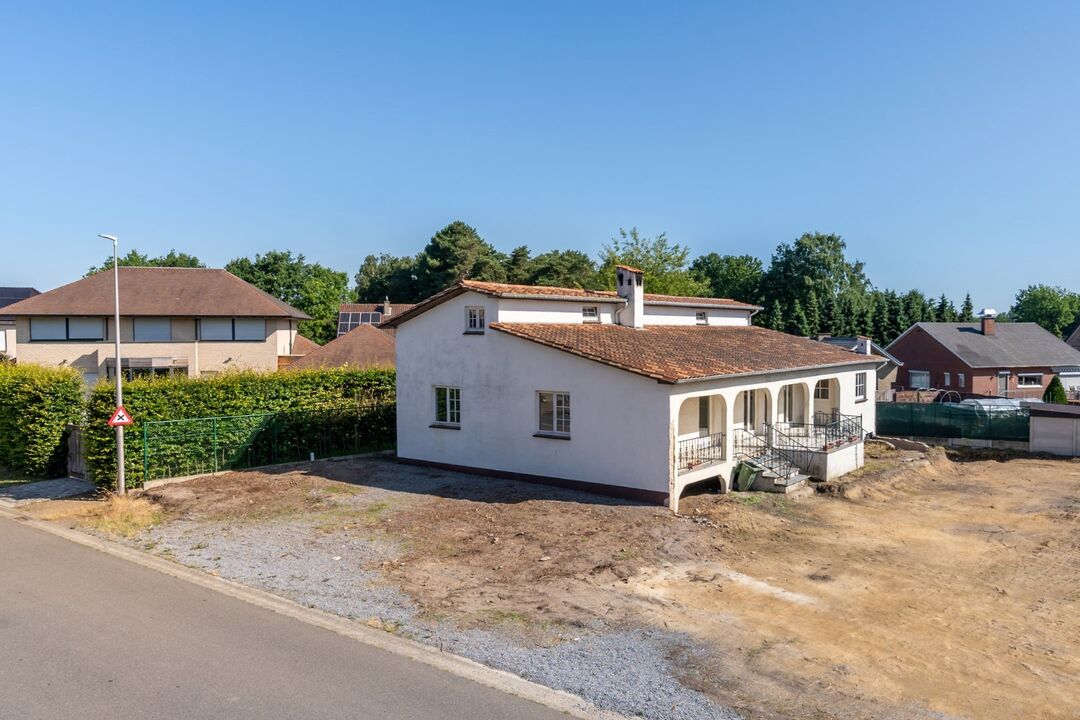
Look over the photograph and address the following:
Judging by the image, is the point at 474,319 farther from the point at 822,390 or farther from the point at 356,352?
the point at 822,390

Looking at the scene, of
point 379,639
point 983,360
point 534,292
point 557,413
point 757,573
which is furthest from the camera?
point 983,360

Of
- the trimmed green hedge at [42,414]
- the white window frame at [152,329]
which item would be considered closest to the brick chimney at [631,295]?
the trimmed green hedge at [42,414]

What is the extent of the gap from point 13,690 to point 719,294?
102149 mm

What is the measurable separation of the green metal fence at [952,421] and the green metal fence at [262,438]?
23883mm

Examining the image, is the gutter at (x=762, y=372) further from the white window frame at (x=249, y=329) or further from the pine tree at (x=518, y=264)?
the pine tree at (x=518, y=264)

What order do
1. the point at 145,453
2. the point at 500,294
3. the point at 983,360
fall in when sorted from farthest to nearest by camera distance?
the point at 983,360 → the point at 500,294 → the point at 145,453

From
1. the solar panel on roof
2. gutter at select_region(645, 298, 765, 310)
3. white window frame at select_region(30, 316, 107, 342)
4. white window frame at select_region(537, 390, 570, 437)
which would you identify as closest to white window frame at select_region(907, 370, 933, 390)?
gutter at select_region(645, 298, 765, 310)

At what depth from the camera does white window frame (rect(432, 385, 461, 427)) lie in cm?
2359

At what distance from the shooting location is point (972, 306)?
73.7 meters

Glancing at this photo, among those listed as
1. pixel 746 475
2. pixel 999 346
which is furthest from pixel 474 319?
pixel 999 346

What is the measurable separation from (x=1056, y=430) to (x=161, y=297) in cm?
4234

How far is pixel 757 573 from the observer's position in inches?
572

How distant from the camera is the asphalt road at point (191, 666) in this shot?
321 inches

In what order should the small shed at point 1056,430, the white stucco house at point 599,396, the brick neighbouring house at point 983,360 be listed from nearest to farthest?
the white stucco house at point 599,396 < the small shed at point 1056,430 < the brick neighbouring house at point 983,360
